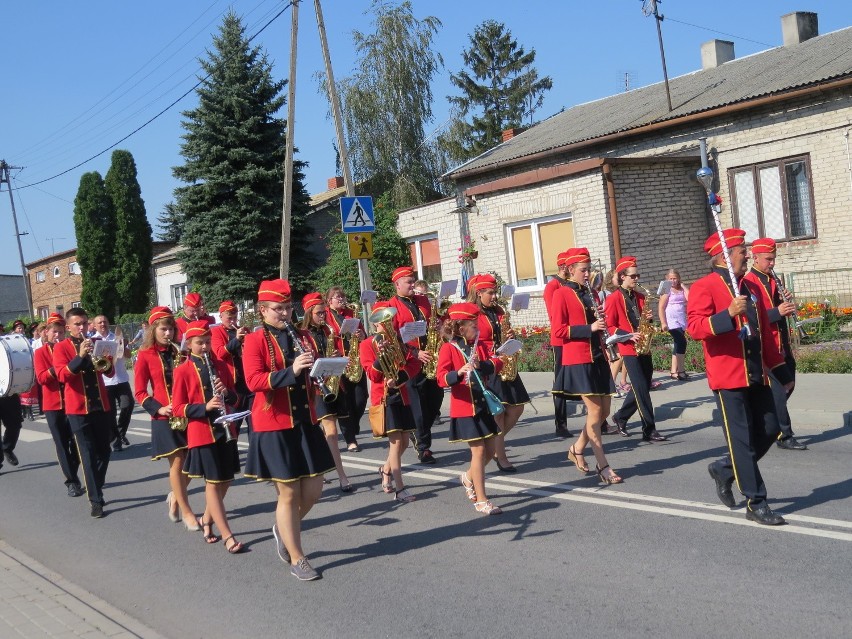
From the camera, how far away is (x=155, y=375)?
757 centimetres

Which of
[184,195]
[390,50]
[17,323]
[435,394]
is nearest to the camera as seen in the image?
[435,394]

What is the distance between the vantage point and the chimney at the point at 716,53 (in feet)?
82.7

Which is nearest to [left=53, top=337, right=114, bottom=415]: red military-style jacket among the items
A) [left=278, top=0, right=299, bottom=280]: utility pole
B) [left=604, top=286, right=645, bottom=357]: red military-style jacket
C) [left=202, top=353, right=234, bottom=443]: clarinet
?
[left=202, top=353, right=234, bottom=443]: clarinet

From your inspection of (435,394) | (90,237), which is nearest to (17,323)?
(435,394)

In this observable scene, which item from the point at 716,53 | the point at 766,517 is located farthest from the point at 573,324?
the point at 716,53

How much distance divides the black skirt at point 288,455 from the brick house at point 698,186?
1285cm

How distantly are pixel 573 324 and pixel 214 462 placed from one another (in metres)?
3.30

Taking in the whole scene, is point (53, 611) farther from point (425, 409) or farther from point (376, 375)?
point (425, 409)

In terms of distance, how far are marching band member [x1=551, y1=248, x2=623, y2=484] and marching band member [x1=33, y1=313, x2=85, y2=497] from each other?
215 inches

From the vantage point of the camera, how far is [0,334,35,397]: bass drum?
427 inches

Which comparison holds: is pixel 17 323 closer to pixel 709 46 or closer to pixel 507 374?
pixel 507 374

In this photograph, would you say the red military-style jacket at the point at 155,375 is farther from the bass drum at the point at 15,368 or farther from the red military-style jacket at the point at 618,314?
the red military-style jacket at the point at 618,314

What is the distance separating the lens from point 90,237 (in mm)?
48656

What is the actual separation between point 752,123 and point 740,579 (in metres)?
15.9
